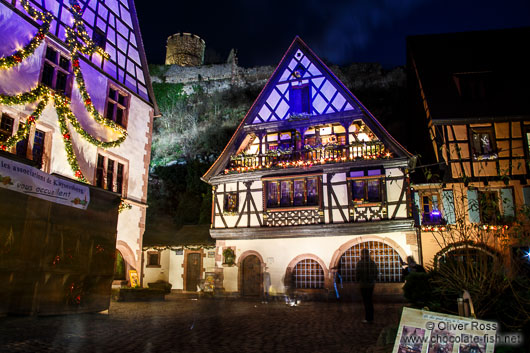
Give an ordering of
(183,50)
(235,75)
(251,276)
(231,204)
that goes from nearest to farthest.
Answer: (251,276), (231,204), (235,75), (183,50)

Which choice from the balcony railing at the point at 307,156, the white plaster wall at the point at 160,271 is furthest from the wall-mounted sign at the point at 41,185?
the white plaster wall at the point at 160,271

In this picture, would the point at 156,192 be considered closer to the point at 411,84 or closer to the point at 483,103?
the point at 411,84

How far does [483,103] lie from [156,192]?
2838 cm

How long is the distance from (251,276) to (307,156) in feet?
21.5

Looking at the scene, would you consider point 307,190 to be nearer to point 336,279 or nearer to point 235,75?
point 336,279

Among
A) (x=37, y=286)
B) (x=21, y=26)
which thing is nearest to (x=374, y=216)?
(x=37, y=286)

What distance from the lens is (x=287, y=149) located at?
20.5 meters

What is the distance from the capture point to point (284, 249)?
1953 cm

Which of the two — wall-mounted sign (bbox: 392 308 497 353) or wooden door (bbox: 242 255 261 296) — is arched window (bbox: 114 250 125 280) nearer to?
wooden door (bbox: 242 255 261 296)

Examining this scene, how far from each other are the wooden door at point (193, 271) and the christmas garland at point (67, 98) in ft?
29.7

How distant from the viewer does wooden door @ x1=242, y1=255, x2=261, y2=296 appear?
788 inches

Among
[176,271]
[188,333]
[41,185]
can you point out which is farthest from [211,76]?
[188,333]

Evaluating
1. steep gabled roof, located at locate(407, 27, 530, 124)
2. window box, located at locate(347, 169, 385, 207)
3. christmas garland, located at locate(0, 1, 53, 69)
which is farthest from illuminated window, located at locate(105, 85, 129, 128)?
steep gabled roof, located at locate(407, 27, 530, 124)

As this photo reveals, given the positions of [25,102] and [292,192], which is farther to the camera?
[292,192]
